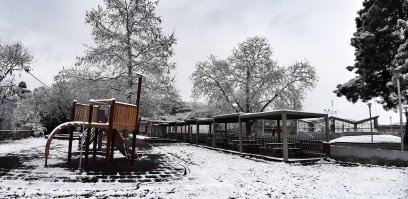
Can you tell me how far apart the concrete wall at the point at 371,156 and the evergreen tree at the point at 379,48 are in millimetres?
7527

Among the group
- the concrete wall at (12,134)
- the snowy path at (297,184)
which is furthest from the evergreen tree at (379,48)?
the concrete wall at (12,134)

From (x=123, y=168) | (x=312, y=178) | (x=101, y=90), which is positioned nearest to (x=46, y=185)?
(x=123, y=168)

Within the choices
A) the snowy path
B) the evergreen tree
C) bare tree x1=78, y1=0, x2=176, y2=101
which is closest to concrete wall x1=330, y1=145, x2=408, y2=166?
the snowy path

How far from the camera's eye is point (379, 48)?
21938 mm

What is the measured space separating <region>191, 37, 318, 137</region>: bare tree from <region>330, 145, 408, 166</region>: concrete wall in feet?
60.8

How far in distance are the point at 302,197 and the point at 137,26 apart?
73.4ft

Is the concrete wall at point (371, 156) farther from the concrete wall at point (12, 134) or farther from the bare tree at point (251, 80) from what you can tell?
the concrete wall at point (12, 134)

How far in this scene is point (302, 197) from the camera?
6949 mm

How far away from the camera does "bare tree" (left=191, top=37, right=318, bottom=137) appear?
34844mm

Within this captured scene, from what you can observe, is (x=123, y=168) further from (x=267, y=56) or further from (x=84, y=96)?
(x=267, y=56)

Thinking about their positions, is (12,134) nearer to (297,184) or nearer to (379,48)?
(297,184)

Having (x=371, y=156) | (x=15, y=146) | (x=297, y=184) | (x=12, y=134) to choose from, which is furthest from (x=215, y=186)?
(x=12, y=134)

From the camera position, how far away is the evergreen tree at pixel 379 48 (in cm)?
2148

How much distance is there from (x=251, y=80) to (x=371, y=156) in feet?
71.1
